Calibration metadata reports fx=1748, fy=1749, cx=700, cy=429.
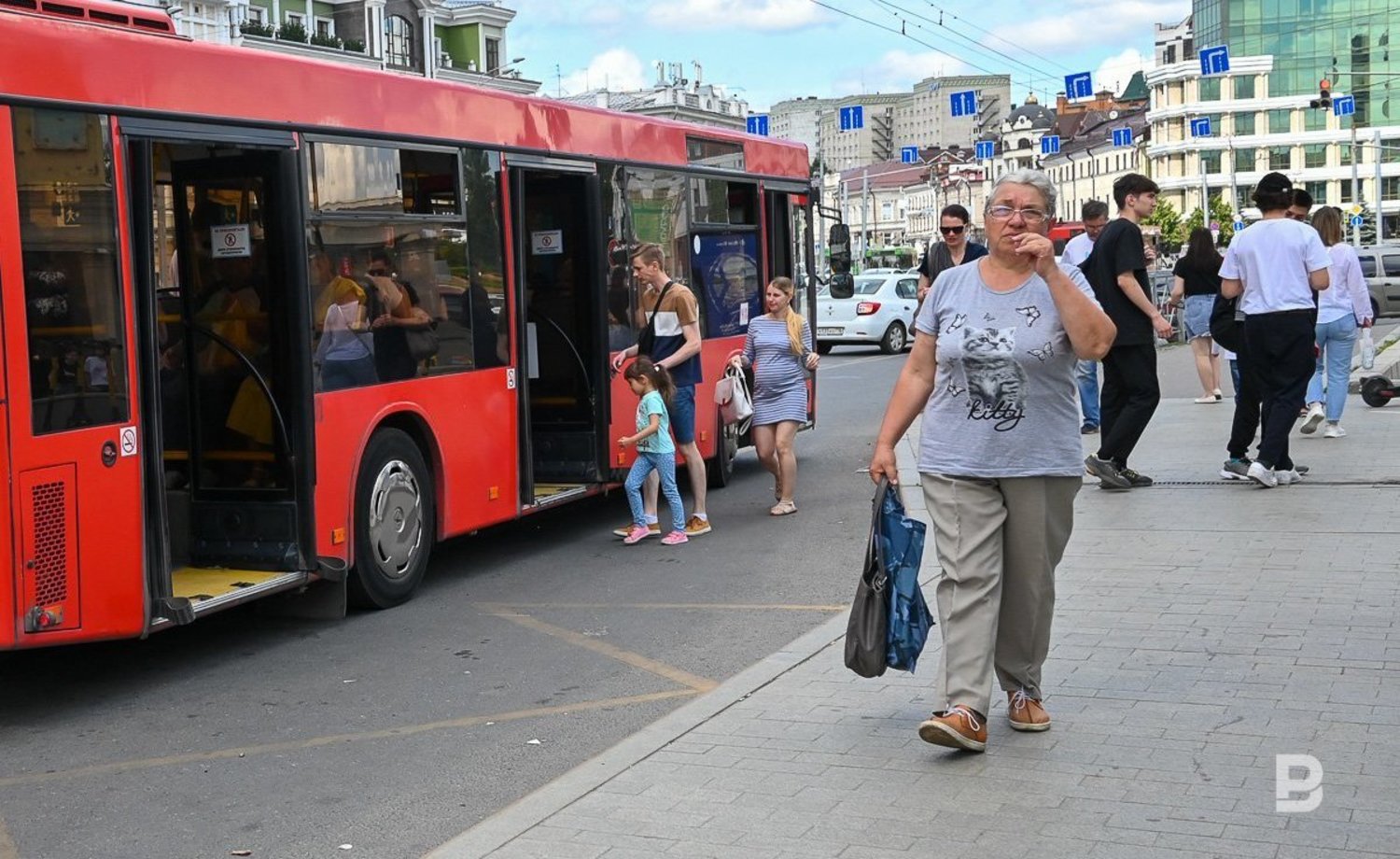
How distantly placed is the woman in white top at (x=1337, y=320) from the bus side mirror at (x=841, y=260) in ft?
13.9

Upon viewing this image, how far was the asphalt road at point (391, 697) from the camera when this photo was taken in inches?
217

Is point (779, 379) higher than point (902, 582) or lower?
higher

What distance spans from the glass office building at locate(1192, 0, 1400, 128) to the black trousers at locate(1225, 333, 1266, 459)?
120630 mm

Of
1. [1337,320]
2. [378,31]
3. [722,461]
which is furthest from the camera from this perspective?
[378,31]

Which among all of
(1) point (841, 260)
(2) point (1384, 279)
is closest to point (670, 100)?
(2) point (1384, 279)

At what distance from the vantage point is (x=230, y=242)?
8500mm

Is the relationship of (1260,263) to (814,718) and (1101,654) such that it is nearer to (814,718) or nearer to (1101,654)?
(1101,654)

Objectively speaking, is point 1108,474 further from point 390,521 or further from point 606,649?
point 390,521

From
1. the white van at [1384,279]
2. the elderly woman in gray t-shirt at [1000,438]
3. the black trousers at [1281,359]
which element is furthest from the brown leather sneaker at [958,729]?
the white van at [1384,279]

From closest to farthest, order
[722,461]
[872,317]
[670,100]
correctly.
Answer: [722,461]
[872,317]
[670,100]

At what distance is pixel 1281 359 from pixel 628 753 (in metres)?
6.73

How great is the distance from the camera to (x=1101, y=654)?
6.94m

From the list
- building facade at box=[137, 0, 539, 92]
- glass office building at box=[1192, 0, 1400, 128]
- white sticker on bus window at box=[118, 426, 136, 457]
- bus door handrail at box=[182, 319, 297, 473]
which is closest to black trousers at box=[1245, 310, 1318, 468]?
bus door handrail at box=[182, 319, 297, 473]

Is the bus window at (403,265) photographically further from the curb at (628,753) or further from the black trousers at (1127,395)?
the black trousers at (1127,395)
